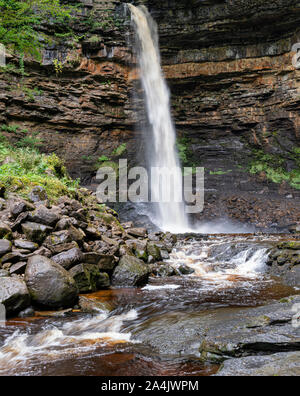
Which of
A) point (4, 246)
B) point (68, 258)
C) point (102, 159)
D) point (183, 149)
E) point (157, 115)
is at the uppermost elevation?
point (157, 115)

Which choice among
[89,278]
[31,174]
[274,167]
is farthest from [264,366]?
[274,167]

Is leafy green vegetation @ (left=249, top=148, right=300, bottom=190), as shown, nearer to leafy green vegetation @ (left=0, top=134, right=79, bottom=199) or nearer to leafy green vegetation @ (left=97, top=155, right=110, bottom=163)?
leafy green vegetation @ (left=97, top=155, right=110, bottom=163)

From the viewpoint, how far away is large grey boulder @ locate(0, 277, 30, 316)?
372cm

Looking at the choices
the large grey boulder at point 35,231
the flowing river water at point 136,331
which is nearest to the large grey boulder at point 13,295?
the flowing river water at point 136,331

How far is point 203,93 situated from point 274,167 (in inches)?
291

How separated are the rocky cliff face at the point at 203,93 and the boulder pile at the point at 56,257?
38.5 feet

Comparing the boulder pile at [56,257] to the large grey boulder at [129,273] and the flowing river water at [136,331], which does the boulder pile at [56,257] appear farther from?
the flowing river water at [136,331]

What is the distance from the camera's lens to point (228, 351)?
2.64 m

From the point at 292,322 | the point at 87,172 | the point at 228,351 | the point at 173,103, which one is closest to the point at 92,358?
the point at 228,351

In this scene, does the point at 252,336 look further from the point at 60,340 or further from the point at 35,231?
the point at 35,231

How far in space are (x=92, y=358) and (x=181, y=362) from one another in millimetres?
897

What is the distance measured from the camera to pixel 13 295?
148 inches

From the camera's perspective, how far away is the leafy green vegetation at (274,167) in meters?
18.8

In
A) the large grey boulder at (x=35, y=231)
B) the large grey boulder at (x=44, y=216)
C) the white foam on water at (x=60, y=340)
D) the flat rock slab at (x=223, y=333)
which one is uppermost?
the large grey boulder at (x=44, y=216)
